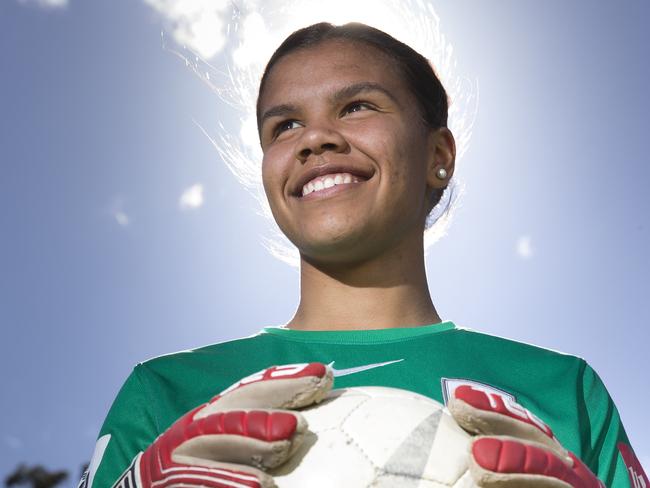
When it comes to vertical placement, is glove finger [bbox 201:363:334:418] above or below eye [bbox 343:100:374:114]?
below

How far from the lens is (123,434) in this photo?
2.76 metres

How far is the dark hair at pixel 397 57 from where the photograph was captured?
3.59m

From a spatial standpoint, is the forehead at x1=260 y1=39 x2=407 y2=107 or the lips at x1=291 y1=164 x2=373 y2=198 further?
the forehead at x1=260 y1=39 x2=407 y2=107

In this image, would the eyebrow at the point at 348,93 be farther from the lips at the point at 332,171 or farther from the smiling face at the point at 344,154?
the lips at the point at 332,171

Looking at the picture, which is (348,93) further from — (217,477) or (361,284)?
(217,477)

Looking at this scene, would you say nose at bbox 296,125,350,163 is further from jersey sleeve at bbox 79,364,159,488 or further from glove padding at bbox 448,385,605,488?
glove padding at bbox 448,385,605,488

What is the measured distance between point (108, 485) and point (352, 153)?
1714 millimetres

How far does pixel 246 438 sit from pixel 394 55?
2.46 m

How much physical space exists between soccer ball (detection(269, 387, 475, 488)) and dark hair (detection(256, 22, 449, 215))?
2055 mm

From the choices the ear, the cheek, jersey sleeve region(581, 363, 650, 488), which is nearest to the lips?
the cheek

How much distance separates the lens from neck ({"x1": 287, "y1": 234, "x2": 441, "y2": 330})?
3.28 meters

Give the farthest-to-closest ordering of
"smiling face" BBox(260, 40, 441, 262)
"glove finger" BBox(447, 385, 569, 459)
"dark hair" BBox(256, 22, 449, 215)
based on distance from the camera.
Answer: "dark hair" BBox(256, 22, 449, 215) < "smiling face" BBox(260, 40, 441, 262) < "glove finger" BBox(447, 385, 569, 459)

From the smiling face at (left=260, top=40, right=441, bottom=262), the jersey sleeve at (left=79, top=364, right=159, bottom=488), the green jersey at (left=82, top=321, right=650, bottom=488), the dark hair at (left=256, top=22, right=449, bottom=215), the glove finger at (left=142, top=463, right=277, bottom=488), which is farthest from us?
the dark hair at (left=256, top=22, right=449, bottom=215)

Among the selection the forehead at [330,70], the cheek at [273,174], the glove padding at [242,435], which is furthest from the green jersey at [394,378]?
the forehead at [330,70]
